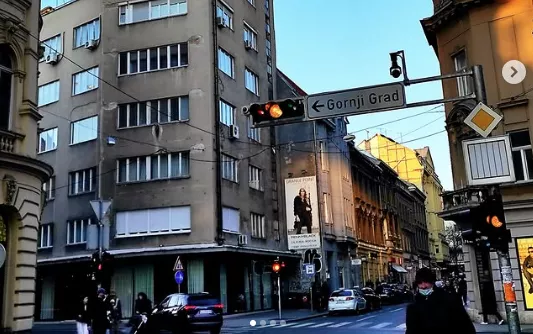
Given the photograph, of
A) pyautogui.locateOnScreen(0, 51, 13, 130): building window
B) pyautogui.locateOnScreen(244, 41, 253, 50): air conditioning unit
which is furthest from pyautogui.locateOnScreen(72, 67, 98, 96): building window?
pyautogui.locateOnScreen(0, 51, 13, 130): building window

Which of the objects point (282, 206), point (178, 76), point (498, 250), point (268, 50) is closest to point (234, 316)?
point (282, 206)

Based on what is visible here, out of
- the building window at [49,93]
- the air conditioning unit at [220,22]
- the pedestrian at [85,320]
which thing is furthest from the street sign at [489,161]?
the building window at [49,93]

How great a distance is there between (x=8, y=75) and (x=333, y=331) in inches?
557

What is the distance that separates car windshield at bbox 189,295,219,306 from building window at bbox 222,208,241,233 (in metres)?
11.9

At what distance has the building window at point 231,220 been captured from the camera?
33500mm

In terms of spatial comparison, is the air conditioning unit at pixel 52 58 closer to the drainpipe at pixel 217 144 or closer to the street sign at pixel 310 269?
the drainpipe at pixel 217 144

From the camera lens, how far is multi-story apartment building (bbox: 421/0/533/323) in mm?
20625

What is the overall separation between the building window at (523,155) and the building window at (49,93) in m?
29.9

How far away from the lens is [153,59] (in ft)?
115

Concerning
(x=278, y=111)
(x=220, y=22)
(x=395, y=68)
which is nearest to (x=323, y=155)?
(x=220, y=22)

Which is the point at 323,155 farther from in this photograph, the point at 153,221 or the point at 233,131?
the point at 153,221

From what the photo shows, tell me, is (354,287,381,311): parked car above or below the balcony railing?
below

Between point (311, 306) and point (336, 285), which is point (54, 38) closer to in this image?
point (311, 306)

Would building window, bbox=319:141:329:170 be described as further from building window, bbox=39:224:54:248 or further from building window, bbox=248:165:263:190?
building window, bbox=39:224:54:248
